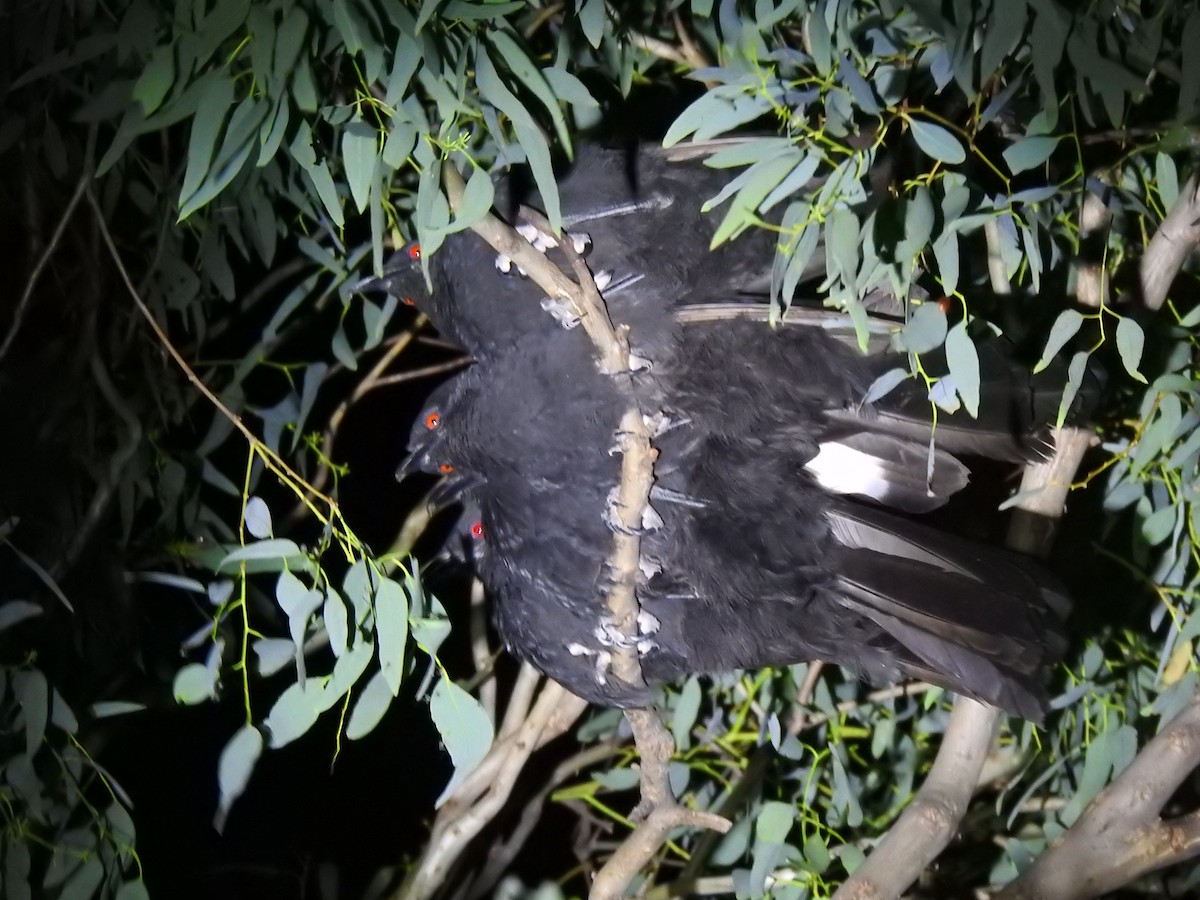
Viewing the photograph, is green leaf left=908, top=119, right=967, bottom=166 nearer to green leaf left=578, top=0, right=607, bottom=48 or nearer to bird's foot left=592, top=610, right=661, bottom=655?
green leaf left=578, top=0, right=607, bottom=48

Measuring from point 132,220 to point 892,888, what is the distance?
1098mm

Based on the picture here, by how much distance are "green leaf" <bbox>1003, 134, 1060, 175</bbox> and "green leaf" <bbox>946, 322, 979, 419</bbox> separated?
5.3 inches

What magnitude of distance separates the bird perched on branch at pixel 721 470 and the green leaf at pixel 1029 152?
206 millimetres

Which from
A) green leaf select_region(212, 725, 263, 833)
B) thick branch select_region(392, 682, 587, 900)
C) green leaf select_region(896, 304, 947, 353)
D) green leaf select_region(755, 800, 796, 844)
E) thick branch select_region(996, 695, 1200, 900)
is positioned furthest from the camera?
thick branch select_region(392, 682, 587, 900)

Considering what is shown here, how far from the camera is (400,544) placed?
4.49ft

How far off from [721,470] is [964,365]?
0.97ft

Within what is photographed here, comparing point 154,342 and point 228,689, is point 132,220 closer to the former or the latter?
point 154,342

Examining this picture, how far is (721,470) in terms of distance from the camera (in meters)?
1.00

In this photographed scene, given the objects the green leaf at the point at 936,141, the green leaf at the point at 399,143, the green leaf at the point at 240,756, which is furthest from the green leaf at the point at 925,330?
the green leaf at the point at 240,756

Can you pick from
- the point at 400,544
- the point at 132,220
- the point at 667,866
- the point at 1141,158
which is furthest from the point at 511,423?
the point at 667,866

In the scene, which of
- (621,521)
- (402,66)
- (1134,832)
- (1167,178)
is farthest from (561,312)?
(1134,832)

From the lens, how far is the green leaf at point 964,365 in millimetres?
765

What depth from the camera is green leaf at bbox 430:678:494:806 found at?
33.0 inches

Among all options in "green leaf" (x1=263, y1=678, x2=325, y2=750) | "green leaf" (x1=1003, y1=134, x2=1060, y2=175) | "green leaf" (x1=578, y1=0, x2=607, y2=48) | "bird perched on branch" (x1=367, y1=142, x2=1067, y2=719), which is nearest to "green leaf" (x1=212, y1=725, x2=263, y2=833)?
"green leaf" (x1=263, y1=678, x2=325, y2=750)
